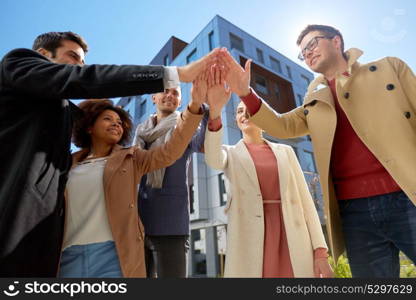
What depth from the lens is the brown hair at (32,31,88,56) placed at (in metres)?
1.76

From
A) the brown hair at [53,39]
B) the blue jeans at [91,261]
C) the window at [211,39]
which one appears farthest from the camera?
the window at [211,39]

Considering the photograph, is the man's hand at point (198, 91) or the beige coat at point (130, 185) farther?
the man's hand at point (198, 91)

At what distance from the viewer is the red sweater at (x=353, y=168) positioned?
5.36 feet

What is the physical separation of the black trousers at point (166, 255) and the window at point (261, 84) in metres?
13.9

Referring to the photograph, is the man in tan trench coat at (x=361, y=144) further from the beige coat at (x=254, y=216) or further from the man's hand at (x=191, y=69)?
the man's hand at (x=191, y=69)

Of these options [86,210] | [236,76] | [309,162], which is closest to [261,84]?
[309,162]

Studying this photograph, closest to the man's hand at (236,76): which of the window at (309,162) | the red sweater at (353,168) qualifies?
the red sweater at (353,168)

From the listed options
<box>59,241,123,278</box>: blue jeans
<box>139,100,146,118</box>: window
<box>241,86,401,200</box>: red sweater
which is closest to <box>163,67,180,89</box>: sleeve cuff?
<box>59,241,123,278</box>: blue jeans

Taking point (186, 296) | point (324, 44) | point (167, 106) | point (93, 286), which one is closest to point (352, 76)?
point (324, 44)

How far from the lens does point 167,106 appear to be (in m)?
2.52

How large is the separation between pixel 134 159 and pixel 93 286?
0.84 meters

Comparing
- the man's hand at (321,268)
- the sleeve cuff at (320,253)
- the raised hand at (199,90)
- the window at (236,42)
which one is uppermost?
the window at (236,42)

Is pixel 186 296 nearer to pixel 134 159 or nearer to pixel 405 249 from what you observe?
pixel 134 159

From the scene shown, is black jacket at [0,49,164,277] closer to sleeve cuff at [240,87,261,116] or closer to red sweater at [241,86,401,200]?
sleeve cuff at [240,87,261,116]
